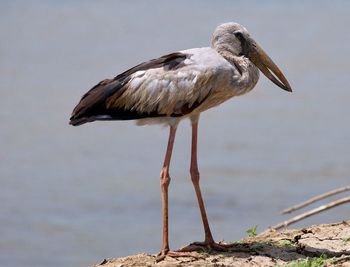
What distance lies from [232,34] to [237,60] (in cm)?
23

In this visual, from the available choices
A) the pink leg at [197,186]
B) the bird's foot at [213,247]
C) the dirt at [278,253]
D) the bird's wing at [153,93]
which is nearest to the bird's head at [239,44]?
the bird's wing at [153,93]

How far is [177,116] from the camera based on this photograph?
9984mm

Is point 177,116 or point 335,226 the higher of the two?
point 177,116

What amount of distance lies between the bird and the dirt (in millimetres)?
173

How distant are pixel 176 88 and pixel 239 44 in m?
0.70

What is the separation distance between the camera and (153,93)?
32.8ft

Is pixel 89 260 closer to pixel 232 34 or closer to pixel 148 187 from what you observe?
pixel 148 187

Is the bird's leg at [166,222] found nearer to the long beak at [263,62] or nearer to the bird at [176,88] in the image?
the bird at [176,88]

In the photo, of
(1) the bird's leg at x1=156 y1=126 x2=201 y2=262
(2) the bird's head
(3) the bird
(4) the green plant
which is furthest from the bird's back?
(4) the green plant

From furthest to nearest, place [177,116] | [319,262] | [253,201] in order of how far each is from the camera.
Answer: [253,201] → [177,116] → [319,262]

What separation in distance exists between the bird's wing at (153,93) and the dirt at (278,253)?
3.73 ft

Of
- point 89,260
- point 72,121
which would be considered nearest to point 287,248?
point 72,121

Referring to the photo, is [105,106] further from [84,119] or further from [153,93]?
[153,93]

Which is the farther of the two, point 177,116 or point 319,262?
point 177,116
